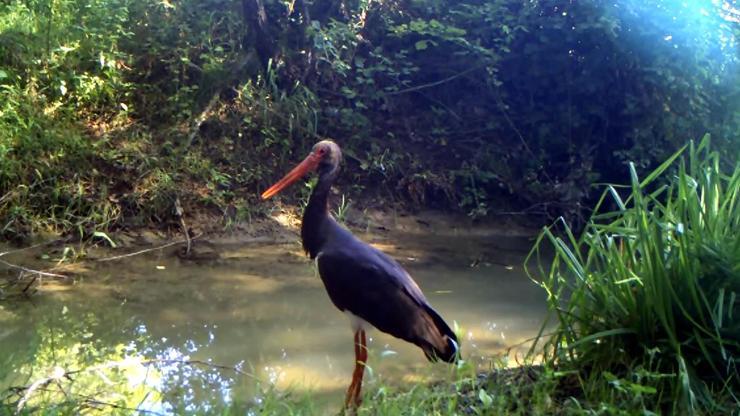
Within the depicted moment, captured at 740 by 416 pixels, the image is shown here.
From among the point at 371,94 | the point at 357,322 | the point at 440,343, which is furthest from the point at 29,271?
the point at 371,94

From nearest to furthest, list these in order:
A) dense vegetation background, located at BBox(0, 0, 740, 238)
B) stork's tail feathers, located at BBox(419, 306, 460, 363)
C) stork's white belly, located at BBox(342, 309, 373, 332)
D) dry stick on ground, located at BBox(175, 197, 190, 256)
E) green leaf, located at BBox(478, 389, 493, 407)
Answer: green leaf, located at BBox(478, 389, 493, 407), stork's tail feathers, located at BBox(419, 306, 460, 363), stork's white belly, located at BBox(342, 309, 373, 332), dry stick on ground, located at BBox(175, 197, 190, 256), dense vegetation background, located at BBox(0, 0, 740, 238)

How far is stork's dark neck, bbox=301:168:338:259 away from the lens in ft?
14.2

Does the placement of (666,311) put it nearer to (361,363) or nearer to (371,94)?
(361,363)

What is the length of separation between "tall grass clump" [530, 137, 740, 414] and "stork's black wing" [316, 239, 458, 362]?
63cm

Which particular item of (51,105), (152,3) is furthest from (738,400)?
(152,3)

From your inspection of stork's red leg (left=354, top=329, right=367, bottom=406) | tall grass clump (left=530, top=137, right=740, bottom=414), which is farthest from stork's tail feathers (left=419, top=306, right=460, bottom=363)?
tall grass clump (left=530, top=137, right=740, bottom=414)

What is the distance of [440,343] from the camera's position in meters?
3.98

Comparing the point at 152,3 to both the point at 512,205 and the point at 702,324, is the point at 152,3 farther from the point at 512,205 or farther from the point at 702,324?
the point at 702,324

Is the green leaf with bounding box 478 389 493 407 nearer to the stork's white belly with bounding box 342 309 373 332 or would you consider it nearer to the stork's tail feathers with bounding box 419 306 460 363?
the stork's tail feathers with bounding box 419 306 460 363

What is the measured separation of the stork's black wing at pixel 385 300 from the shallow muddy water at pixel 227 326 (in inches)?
5.6

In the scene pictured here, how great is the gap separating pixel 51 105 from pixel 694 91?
5.64 meters

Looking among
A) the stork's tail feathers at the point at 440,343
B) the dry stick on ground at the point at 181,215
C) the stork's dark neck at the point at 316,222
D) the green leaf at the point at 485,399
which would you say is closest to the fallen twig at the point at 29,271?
the dry stick on ground at the point at 181,215

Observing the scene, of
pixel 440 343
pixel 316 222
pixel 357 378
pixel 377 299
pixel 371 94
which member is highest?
pixel 371 94

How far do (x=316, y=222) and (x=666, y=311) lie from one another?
6.15ft
